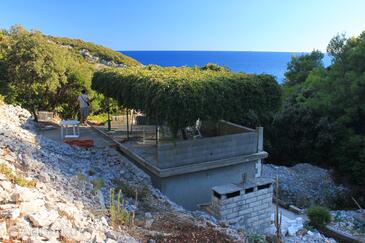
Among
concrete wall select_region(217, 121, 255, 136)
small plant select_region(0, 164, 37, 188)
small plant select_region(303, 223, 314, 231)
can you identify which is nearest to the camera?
small plant select_region(0, 164, 37, 188)

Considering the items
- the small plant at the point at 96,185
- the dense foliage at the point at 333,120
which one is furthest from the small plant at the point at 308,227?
the dense foliage at the point at 333,120

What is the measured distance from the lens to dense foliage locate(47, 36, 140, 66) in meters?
41.0

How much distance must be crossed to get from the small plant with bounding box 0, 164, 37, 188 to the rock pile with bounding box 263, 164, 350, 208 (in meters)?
12.3

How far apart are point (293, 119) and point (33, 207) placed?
717 inches

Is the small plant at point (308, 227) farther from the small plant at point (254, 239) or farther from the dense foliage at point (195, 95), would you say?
the small plant at point (254, 239)

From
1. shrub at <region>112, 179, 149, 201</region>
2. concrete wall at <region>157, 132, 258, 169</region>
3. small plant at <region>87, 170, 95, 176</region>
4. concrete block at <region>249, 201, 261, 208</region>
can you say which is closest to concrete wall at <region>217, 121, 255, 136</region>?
concrete wall at <region>157, 132, 258, 169</region>

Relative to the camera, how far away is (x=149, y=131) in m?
13.6

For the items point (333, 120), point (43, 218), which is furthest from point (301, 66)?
point (43, 218)

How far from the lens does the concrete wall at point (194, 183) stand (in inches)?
379

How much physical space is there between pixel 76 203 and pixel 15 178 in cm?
97

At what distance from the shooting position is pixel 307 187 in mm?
17719

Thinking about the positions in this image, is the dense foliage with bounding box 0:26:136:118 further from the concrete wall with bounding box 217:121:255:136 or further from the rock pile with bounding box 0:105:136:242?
the concrete wall with bounding box 217:121:255:136

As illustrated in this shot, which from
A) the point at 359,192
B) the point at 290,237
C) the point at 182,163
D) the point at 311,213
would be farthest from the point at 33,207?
the point at 359,192

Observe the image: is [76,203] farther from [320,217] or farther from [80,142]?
[320,217]
